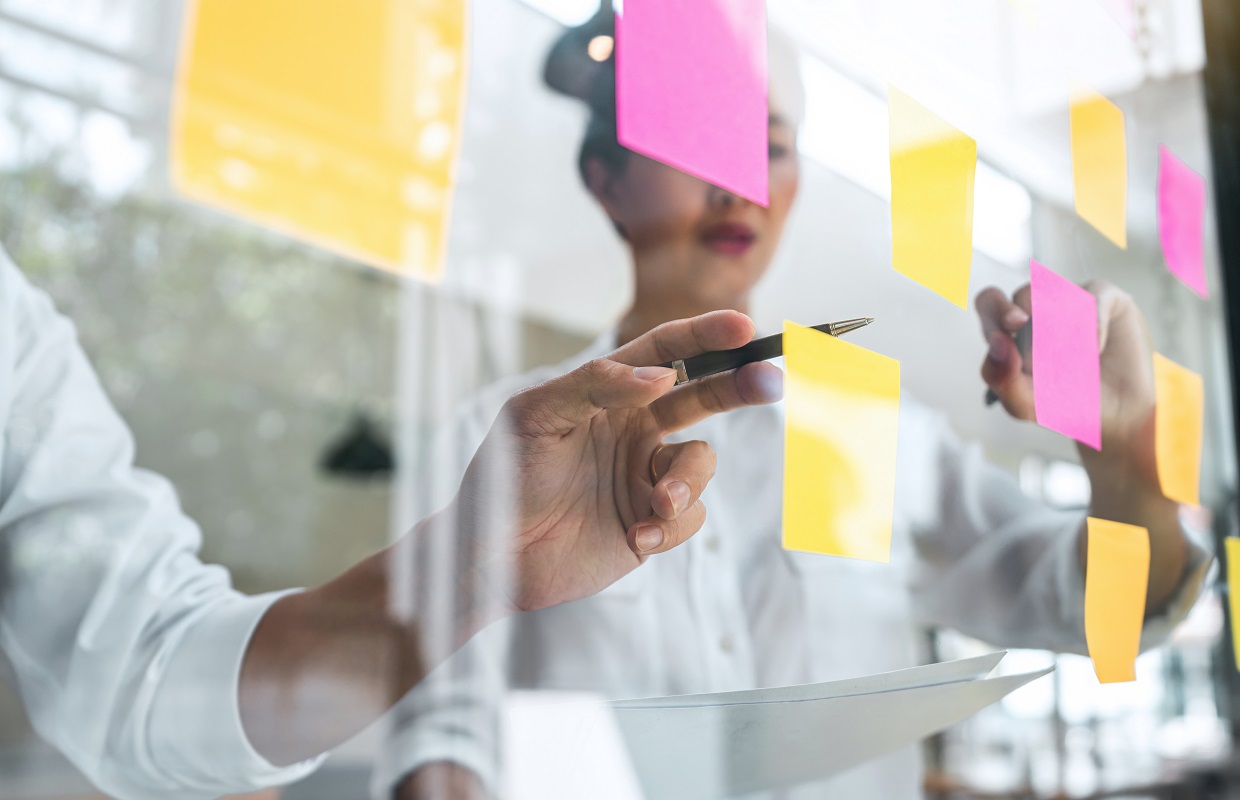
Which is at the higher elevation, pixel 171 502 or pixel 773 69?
pixel 773 69

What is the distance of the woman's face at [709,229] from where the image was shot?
0.38 m

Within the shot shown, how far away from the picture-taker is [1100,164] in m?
0.52

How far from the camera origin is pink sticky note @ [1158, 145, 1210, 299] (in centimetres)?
62

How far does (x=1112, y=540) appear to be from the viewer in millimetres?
474

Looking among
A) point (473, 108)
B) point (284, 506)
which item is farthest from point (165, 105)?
point (284, 506)

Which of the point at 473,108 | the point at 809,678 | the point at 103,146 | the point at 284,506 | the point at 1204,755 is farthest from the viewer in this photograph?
the point at 284,506

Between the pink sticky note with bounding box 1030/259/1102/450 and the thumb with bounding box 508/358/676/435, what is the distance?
25cm

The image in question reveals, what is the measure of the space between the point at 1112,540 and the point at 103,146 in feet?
3.11

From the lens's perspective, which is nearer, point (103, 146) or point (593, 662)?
point (593, 662)

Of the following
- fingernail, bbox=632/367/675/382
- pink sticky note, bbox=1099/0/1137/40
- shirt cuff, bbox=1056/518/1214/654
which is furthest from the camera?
pink sticky note, bbox=1099/0/1137/40

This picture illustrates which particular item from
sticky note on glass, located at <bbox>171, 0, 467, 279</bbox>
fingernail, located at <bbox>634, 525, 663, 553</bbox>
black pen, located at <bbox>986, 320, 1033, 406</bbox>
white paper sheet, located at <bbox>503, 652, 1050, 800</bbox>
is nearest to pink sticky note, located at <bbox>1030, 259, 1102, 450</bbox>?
black pen, located at <bbox>986, 320, 1033, 406</bbox>

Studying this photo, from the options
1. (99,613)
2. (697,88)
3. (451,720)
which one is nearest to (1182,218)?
(697,88)

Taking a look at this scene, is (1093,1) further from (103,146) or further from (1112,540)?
(103,146)

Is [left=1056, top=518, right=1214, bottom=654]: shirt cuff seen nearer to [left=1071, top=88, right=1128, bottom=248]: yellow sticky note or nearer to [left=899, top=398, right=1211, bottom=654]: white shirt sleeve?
[left=899, top=398, right=1211, bottom=654]: white shirt sleeve
